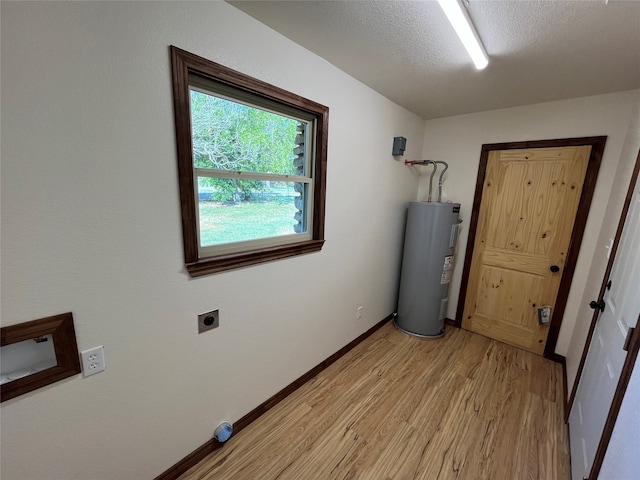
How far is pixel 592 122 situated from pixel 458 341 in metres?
2.19

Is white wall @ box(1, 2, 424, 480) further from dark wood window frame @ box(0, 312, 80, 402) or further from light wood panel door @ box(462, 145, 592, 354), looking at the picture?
light wood panel door @ box(462, 145, 592, 354)

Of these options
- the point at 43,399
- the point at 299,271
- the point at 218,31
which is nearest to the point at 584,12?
the point at 218,31

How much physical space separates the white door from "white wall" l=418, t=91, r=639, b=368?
56 centimetres

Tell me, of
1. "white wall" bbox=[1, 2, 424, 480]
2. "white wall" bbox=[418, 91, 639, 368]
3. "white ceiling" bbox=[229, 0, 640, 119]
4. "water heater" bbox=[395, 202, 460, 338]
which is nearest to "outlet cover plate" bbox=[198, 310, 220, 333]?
"white wall" bbox=[1, 2, 424, 480]

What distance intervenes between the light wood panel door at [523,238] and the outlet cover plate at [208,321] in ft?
8.37

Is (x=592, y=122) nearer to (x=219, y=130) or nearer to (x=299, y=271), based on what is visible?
(x=299, y=271)

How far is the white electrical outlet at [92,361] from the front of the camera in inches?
38.4

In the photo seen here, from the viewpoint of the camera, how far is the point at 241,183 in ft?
4.69

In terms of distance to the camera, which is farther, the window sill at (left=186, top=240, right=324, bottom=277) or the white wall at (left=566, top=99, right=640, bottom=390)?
the white wall at (left=566, top=99, right=640, bottom=390)

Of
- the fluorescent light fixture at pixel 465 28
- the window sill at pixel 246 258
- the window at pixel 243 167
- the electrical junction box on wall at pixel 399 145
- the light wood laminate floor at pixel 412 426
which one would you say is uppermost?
the fluorescent light fixture at pixel 465 28

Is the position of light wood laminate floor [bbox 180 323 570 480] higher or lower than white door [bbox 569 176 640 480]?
lower

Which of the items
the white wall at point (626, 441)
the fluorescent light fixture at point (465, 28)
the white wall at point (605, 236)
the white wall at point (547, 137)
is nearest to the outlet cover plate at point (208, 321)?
the white wall at point (626, 441)

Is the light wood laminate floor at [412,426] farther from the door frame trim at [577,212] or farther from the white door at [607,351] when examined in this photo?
the door frame trim at [577,212]

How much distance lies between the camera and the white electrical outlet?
98 centimetres
